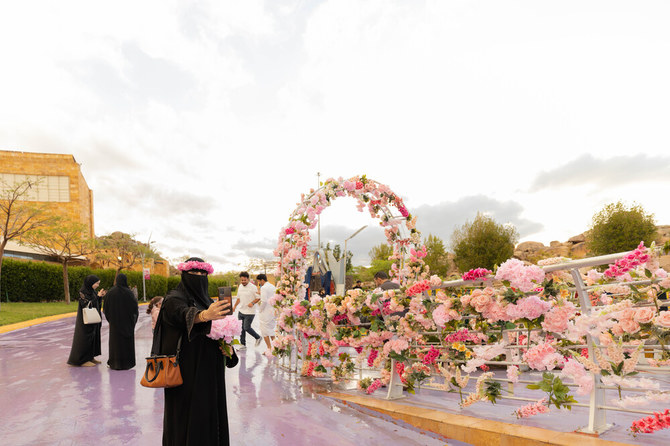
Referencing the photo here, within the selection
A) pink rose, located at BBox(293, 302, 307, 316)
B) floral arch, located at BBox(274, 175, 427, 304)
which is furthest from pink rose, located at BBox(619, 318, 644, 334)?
floral arch, located at BBox(274, 175, 427, 304)

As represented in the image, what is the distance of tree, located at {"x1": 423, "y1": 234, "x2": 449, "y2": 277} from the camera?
41.9 metres

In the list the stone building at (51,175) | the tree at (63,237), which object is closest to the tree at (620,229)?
the tree at (63,237)

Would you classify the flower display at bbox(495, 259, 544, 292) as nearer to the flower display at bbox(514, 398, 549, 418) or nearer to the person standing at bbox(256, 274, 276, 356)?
the flower display at bbox(514, 398, 549, 418)

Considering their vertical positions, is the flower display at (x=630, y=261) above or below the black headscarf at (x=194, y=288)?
above

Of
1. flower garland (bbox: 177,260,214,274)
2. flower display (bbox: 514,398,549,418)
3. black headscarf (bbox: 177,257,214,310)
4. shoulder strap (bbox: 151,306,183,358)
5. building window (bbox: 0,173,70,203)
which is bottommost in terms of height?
flower display (bbox: 514,398,549,418)

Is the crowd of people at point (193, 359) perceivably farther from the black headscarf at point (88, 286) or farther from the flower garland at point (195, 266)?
the black headscarf at point (88, 286)

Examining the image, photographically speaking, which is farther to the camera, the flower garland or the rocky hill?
the rocky hill

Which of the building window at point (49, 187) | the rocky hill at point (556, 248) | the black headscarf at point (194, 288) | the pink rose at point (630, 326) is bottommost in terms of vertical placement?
the pink rose at point (630, 326)

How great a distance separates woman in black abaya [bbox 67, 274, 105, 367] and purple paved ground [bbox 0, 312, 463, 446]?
263 mm

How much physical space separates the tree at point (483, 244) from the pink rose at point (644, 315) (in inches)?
1419

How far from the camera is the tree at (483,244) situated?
125ft

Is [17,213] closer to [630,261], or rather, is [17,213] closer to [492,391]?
[492,391]

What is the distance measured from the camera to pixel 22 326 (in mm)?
16766

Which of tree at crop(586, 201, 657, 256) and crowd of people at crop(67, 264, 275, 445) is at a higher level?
tree at crop(586, 201, 657, 256)
